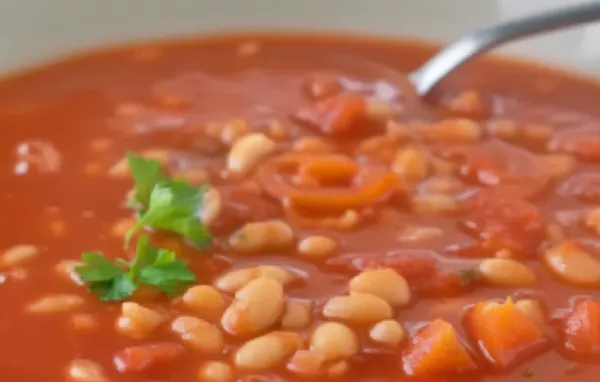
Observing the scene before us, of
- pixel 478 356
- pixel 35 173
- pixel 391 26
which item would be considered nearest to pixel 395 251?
pixel 478 356

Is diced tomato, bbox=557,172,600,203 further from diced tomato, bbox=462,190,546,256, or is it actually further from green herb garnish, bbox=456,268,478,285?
green herb garnish, bbox=456,268,478,285

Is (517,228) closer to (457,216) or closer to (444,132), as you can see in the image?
(457,216)

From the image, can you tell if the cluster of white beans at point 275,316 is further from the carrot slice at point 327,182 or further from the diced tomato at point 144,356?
the carrot slice at point 327,182

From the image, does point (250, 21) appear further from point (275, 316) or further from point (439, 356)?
point (439, 356)

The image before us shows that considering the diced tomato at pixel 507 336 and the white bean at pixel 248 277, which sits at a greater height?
the white bean at pixel 248 277

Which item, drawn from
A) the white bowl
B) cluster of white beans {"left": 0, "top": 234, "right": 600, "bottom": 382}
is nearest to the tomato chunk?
the white bowl

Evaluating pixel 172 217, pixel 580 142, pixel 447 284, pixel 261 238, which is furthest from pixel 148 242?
pixel 580 142

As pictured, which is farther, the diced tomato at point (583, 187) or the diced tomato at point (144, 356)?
the diced tomato at point (583, 187)

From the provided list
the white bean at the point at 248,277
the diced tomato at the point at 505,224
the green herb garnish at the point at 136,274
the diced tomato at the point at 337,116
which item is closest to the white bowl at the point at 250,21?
the diced tomato at the point at 337,116
